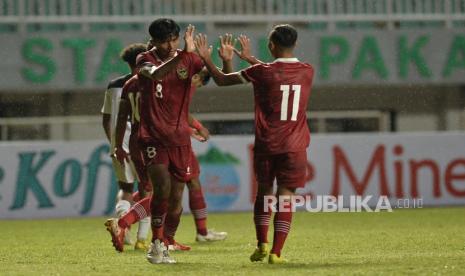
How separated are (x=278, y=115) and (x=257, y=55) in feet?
42.8

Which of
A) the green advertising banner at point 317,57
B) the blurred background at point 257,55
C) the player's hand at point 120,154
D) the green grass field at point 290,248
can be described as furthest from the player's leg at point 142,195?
the green advertising banner at point 317,57

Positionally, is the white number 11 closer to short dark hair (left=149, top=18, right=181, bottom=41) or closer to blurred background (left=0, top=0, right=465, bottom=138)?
short dark hair (left=149, top=18, right=181, bottom=41)

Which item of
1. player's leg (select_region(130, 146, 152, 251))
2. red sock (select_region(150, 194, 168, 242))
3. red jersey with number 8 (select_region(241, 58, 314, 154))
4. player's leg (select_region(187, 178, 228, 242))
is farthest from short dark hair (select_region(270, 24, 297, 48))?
player's leg (select_region(187, 178, 228, 242))

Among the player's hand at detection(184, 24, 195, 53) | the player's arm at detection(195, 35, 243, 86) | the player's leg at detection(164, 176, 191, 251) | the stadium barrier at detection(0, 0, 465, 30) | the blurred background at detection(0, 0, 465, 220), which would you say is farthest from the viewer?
the stadium barrier at detection(0, 0, 465, 30)

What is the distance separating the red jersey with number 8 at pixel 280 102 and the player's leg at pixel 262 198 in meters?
0.09

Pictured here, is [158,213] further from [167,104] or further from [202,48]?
[202,48]

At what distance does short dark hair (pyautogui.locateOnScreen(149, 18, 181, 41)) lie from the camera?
893 centimetres

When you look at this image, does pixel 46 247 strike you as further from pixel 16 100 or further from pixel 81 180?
pixel 16 100

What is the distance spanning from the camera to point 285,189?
880 cm

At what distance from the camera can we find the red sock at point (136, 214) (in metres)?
9.89

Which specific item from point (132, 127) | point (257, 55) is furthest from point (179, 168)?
point (257, 55)

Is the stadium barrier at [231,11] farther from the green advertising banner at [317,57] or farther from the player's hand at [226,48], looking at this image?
the player's hand at [226,48]

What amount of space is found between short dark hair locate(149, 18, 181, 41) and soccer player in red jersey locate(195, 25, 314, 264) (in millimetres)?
232

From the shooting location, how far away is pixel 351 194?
18.3 m
